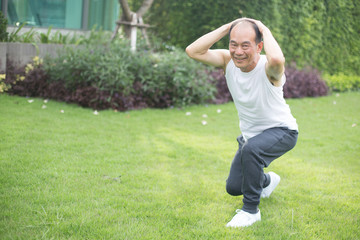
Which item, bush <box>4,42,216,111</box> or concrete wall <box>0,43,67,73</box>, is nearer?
bush <box>4,42,216,111</box>

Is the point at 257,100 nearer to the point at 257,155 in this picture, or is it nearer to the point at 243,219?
the point at 257,155

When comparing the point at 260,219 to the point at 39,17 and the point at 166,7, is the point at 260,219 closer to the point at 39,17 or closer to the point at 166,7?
the point at 39,17

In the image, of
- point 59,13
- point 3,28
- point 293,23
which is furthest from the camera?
point 293,23

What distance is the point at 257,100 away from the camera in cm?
320

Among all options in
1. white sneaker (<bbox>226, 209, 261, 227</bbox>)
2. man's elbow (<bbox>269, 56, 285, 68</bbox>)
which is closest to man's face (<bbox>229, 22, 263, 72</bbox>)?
man's elbow (<bbox>269, 56, 285, 68</bbox>)

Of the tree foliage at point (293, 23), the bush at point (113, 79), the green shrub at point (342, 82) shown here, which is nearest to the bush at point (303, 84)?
the tree foliage at point (293, 23)

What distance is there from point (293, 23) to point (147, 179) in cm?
901

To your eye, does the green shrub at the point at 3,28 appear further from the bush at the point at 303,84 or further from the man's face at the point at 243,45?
the bush at the point at 303,84

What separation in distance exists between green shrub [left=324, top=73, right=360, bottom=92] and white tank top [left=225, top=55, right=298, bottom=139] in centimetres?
951

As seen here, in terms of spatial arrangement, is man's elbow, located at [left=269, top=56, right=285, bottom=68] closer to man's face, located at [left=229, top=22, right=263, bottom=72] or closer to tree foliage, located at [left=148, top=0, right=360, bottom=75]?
man's face, located at [left=229, top=22, right=263, bottom=72]

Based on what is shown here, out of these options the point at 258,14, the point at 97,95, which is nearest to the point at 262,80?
the point at 97,95

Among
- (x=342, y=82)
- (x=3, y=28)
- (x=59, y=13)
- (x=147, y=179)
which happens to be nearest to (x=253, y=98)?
(x=147, y=179)

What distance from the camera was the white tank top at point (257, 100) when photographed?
3.18 meters

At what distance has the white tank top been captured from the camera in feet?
10.4
